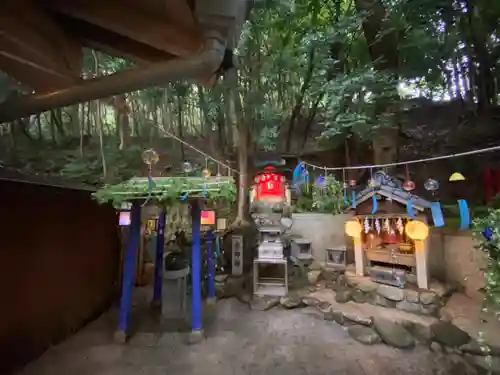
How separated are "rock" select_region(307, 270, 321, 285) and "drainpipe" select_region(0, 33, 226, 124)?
7.42 meters

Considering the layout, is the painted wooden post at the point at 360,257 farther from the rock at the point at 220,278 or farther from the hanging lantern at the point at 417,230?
the rock at the point at 220,278

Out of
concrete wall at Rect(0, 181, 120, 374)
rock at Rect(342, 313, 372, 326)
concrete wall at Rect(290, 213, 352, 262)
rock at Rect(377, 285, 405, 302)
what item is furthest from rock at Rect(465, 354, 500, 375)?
concrete wall at Rect(0, 181, 120, 374)

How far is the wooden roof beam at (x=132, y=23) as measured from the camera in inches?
67.8

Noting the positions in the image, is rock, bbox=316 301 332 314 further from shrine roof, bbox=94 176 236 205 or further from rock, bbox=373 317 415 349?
shrine roof, bbox=94 176 236 205

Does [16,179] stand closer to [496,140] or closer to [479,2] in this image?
[479,2]

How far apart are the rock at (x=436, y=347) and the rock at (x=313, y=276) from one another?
3405 millimetres

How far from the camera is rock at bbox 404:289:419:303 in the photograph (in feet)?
20.3

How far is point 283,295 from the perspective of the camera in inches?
293

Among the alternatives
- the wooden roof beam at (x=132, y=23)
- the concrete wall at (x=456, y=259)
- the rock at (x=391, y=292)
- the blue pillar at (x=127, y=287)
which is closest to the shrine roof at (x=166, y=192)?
the blue pillar at (x=127, y=287)

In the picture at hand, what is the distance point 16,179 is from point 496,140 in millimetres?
11066

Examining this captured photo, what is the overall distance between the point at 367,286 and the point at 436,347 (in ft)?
6.72

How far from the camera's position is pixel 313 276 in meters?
8.46

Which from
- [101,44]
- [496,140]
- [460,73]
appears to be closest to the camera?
[101,44]

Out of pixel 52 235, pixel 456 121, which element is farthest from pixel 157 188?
pixel 456 121
